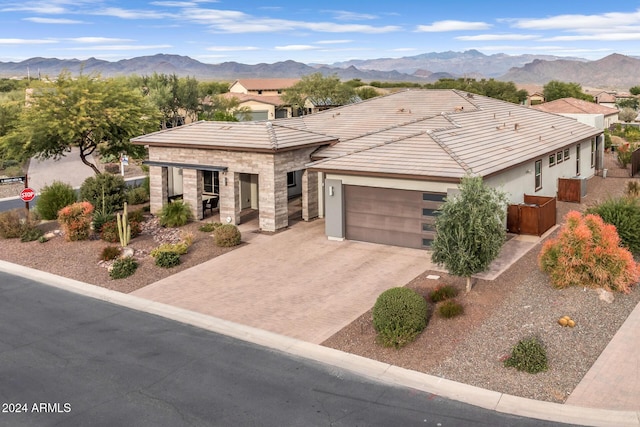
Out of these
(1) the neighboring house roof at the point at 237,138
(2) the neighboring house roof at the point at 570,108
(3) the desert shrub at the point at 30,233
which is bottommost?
(3) the desert shrub at the point at 30,233

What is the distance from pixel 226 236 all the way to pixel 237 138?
213 inches

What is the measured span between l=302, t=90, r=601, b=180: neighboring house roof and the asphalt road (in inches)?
406

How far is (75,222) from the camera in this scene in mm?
24219

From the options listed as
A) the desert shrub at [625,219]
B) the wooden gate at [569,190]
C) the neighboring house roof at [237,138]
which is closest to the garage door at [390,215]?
the neighboring house roof at [237,138]

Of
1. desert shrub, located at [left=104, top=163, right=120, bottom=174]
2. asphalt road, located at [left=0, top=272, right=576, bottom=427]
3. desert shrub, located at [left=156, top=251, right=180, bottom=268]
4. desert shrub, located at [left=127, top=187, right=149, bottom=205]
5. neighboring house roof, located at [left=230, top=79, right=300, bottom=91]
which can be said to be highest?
neighboring house roof, located at [left=230, top=79, right=300, bottom=91]

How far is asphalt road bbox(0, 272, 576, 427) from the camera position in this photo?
11.0 metres

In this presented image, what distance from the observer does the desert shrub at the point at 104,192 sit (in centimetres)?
2861

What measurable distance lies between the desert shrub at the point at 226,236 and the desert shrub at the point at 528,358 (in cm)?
1266

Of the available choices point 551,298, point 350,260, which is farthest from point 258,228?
point 551,298

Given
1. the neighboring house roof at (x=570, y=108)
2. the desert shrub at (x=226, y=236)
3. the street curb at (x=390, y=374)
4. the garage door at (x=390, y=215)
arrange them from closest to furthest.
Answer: the street curb at (x=390, y=374)
the garage door at (x=390, y=215)
the desert shrub at (x=226, y=236)
the neighboring house roof at (x=570, y=108)

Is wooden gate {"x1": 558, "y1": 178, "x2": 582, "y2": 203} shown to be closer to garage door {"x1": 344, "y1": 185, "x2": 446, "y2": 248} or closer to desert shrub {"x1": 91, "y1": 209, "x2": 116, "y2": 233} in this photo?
garage door {"x1": 344, "y1": 185, "x2": 446, "y2": 248}

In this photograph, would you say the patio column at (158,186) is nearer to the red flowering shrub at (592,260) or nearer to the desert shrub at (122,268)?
the desert shrub at (122,268)

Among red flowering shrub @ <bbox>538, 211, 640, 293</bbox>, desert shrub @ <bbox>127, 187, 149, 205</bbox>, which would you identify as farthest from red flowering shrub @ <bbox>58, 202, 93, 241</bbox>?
A: red flowering shrub @ <bbox>538, 211, 640, 293</bbox>

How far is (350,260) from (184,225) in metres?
9.11
